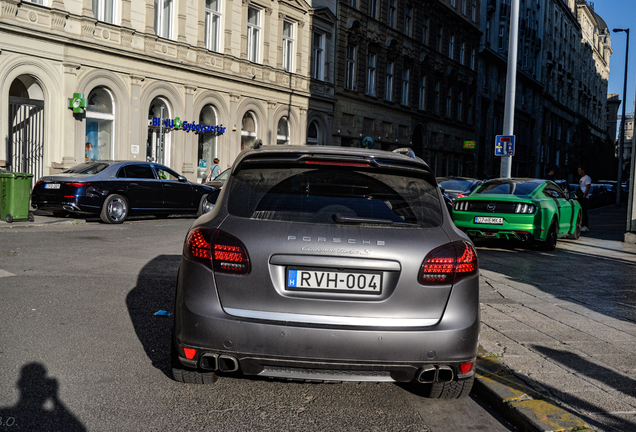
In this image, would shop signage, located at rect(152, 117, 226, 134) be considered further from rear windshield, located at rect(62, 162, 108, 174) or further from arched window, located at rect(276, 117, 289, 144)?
rear windshield, located at rect(62, 162, 108, 174)

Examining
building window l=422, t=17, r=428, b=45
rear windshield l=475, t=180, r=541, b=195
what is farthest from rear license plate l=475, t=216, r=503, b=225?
building window l=422, t=17, r=428, b=45

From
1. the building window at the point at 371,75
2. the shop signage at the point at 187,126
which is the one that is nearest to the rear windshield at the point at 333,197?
the shop signage at the point at 187,126

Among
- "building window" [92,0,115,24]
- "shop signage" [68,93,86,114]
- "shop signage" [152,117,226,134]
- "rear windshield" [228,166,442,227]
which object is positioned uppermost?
"building window" [92,0,115,24]

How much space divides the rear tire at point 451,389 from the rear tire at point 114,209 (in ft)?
45.3

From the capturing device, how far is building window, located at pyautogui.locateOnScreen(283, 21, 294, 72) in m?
33.9

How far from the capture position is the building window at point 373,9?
4012 centimetres

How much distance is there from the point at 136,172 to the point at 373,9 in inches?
1044

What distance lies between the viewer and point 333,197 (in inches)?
158

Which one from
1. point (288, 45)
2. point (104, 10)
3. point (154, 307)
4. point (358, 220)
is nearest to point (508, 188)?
point (154, 307)

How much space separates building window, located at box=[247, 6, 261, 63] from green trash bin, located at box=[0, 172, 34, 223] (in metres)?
17.3

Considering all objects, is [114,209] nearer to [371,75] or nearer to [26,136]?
[26,136]

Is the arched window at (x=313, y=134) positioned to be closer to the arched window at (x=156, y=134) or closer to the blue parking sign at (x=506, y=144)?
the arched window at (x=156, y=134)

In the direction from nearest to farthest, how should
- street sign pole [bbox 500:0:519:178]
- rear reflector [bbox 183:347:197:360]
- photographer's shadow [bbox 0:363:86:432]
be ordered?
1. photographer's shadow [bbox 0:363:86:432]
2. rear reflector [bbox 183:347:197:360]
3. street sign pole [bbox 500:0:519:178]

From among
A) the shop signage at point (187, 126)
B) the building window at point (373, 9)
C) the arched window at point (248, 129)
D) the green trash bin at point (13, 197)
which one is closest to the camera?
the green trash bin at point (13, 197)
